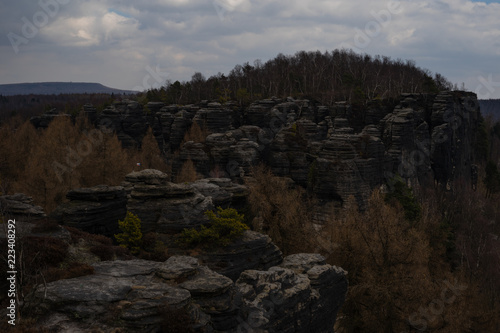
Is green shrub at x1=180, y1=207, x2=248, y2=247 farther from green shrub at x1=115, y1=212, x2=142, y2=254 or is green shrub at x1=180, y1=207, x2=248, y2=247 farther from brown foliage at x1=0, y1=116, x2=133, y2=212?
brown foliage at x1=0, y1=116, x2=133, y2=212

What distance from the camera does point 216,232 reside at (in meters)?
24.9

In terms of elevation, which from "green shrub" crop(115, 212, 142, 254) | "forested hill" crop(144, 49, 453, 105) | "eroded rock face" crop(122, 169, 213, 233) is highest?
"forested hill" crop(144, 49, 453, 105)

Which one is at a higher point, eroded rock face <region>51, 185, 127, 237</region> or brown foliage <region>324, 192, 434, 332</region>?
eroded rock face <region>51, 185, 127, 237</region>

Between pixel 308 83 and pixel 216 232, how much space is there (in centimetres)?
9707

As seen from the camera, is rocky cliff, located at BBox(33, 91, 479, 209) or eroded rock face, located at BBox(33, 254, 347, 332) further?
rocky cliff, located at BBox(33, 91, 479, 209)

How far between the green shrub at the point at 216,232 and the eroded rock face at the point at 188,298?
14.2 feet

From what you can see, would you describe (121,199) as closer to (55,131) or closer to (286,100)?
(55,131)

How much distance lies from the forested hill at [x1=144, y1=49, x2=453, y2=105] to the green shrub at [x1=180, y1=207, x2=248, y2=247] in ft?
237

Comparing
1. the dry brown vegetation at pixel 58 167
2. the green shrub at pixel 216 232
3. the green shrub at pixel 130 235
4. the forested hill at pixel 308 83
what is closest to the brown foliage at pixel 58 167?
the dry brown vegetation at pixel 58 167

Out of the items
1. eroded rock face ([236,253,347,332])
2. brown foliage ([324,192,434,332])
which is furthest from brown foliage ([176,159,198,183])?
eroded rock face ([236,253,347,332])

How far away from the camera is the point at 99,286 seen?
1434 centimetres

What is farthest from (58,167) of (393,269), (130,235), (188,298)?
(188,298)

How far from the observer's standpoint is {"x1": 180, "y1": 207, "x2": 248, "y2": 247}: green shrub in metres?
24.6

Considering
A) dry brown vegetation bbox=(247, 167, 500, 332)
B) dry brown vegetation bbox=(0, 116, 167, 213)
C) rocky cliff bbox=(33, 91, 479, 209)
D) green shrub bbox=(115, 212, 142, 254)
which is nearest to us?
green shrub bbox=(115, 212, 142, 254)
